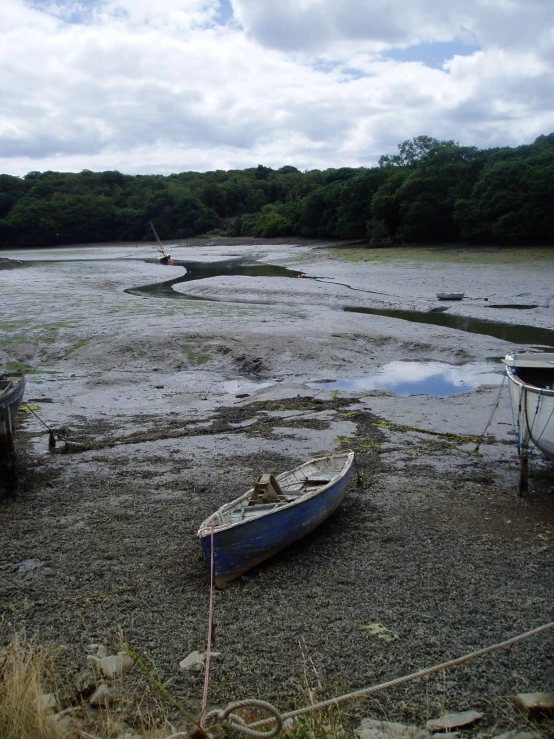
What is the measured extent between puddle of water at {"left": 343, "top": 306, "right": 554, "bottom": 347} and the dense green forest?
71.5 ft

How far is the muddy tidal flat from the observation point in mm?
5738

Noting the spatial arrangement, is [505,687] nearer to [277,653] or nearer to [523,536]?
[277,653]

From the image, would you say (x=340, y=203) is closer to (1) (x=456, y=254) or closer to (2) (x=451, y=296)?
(1) (x=456, y=254)

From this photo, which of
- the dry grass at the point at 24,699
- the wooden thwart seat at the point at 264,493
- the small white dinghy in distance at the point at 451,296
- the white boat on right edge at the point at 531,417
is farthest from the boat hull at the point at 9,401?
the small white dinghy in distance at the point at 451,296

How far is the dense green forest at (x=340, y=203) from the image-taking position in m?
46.9

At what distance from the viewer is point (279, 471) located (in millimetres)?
10578

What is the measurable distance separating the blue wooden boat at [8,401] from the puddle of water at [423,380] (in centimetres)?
748

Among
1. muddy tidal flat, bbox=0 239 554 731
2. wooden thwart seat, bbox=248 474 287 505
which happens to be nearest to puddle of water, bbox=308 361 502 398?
muddy tidal flat, bbox=0 239 554 731

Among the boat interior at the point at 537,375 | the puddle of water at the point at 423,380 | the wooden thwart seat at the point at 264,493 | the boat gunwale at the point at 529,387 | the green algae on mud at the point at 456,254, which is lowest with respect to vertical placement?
the puddle of water at the point at 423,380

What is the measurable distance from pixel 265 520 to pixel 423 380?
10775 mm

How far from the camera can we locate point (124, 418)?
1414cm

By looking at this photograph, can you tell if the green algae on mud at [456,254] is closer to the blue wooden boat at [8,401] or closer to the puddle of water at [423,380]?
the puddle of water at [423,380]

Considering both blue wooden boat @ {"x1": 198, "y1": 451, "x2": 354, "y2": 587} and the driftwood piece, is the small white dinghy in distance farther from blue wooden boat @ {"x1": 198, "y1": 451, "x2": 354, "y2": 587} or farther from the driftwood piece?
the driftwood piece

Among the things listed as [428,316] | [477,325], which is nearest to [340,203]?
[428,316]
